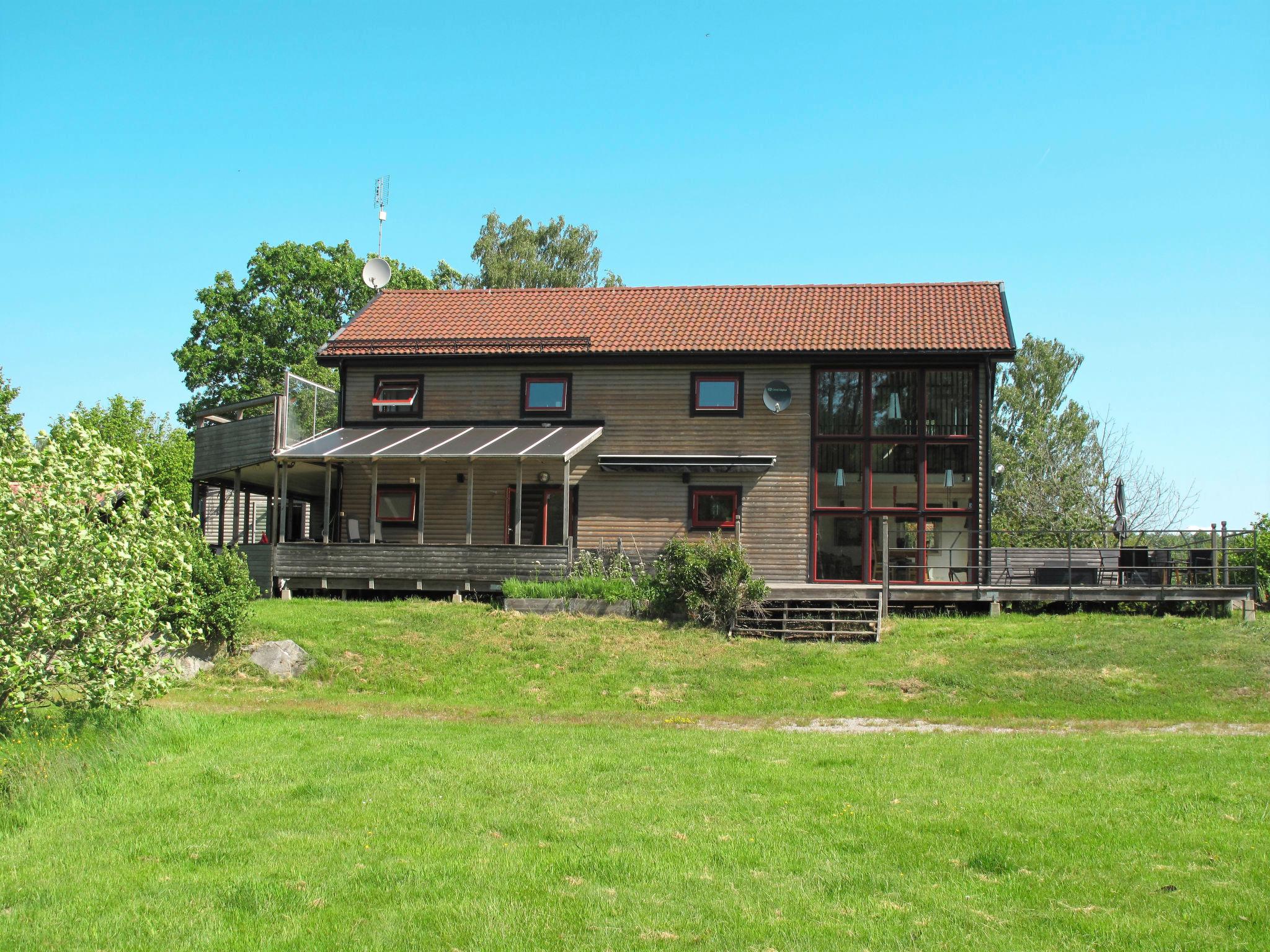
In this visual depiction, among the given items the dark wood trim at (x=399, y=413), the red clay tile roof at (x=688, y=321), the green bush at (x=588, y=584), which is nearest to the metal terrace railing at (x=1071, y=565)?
the red clay tile roof at (x=688, y=321)

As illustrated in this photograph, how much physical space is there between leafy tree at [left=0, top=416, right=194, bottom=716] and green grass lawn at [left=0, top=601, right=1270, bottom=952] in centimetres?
56

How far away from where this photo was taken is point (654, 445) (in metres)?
26.4

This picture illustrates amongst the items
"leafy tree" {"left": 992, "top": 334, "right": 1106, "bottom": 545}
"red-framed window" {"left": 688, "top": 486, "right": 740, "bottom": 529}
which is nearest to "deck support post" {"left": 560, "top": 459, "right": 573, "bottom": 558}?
"red-framed window" {"left": 688, "top": 486, "right": 740, "bottom": 529}

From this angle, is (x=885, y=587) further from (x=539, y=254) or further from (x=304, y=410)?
(x=539, y=254)

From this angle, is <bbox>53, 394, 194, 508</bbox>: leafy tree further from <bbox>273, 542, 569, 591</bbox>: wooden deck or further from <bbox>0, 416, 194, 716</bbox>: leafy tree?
<bbox>0, 416, 194, 716</bbox>: leafy tree

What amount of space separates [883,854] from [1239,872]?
87.7 inches

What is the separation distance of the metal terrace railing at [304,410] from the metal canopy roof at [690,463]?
23.5 feet

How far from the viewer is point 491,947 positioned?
20.8 feet

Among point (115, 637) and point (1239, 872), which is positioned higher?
point (115, 637)

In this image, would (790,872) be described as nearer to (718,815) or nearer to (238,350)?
(718,815)

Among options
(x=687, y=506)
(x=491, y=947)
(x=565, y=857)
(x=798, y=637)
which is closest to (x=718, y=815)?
(x=565, y=857)

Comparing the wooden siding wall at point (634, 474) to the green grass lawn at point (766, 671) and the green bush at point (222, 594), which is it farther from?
the green bush at point (222, 594)

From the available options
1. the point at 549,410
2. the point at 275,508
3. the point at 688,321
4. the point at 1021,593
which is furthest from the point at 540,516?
the point at 1021,593

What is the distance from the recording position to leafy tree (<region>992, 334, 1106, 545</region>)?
4188cm
